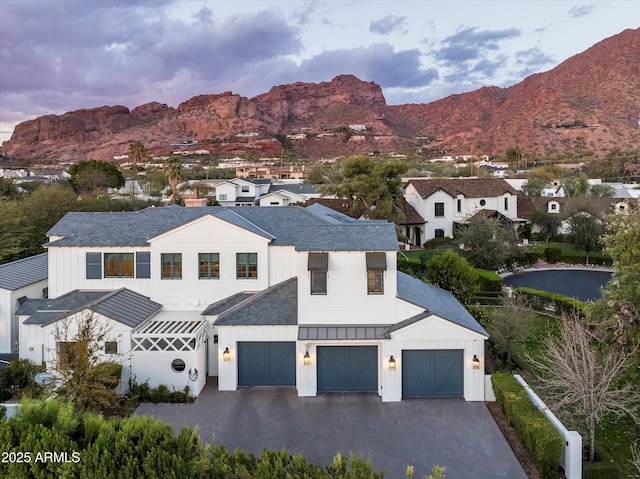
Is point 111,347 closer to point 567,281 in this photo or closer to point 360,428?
point 360,428

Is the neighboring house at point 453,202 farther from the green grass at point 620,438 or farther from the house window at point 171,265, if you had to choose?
the house window at point 171,265

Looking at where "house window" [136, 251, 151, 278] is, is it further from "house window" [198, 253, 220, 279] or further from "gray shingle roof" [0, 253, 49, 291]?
"gray shingle roof" [0, 253, 49, 291]

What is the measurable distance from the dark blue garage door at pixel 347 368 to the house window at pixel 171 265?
804 cm

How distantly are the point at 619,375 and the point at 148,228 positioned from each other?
21.0m

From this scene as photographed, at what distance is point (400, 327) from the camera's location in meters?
17.4

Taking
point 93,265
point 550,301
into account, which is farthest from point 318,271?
point 550,301

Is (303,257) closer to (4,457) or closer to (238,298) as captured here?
(238,298)

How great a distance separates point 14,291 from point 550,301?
30.6m

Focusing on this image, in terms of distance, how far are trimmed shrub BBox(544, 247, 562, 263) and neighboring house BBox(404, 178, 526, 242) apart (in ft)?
26.4

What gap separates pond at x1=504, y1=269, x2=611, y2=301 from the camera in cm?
3459

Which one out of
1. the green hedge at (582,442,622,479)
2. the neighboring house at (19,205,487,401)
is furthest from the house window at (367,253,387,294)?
the green hedge at (582,442,622,479)

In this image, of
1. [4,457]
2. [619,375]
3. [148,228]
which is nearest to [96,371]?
[4,457]

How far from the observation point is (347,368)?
60.0 feet

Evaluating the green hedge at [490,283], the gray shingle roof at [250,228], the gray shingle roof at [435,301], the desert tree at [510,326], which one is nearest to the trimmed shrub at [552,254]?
the green hedge at [490,283]
